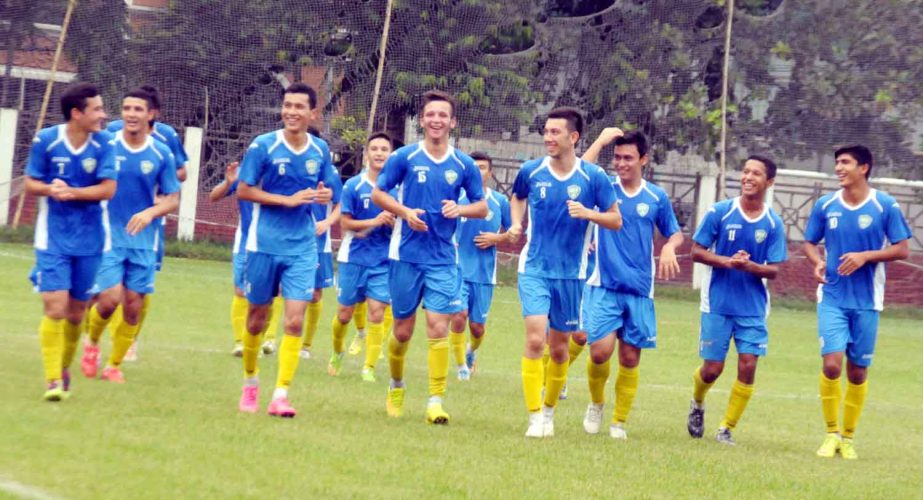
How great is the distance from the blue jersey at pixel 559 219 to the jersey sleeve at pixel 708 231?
45.7 inches

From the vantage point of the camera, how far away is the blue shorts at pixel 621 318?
11000mm

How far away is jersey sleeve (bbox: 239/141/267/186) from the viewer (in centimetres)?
1033

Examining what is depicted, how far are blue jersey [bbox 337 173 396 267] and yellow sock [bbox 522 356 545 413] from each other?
3.80 metres

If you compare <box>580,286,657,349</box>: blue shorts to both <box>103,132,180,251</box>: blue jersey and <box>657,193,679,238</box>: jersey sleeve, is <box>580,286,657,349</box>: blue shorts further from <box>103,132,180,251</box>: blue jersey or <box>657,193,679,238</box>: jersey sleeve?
<box>103,132,180,251</box>: blue jersey

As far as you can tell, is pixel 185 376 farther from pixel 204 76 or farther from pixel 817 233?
pixel 204 76

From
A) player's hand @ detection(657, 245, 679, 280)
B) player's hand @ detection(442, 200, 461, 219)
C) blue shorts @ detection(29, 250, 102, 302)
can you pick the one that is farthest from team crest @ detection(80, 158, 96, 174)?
player's hand @ detection(657, 245, 679, 280)

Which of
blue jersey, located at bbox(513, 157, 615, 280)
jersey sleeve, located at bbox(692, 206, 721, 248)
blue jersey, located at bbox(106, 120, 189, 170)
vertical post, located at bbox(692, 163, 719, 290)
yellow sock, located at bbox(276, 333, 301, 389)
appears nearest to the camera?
yellow sock, located at bbox(276, 333, 301, 389)

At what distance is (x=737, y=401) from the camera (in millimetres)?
11516

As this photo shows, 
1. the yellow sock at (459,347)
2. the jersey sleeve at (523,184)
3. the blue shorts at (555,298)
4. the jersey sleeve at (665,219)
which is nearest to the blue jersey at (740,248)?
the jersey sleeve at (665,219)

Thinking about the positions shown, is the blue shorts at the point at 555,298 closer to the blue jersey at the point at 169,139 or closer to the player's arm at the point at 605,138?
the player's arm at the point at 605,138

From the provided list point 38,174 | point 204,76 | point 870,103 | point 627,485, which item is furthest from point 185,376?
point 870,103

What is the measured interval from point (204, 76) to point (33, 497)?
78.9 ft

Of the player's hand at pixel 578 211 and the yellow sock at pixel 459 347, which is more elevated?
the player's hand at pixel 578 211

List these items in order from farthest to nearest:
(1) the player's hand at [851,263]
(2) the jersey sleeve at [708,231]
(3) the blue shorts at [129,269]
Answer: (3) the blue shorts at [129,269] < (2) the jersey sleeve at [708,231] < (1) the player's hand at [851,263]
